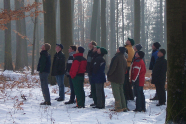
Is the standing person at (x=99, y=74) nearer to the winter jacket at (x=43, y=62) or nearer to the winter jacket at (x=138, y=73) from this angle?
the winter jacket at (x=138, y=73)

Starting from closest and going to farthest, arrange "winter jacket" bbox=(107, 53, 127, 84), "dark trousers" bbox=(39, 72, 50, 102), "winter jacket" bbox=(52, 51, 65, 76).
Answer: "winter jacket" bbox=(107, 53, 127, 84), "dark trousers" bbox=(39, 72, 50, 102), "winter jacket" bbox=(52, 51, 65, 76)

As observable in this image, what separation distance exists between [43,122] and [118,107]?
2.59 meters

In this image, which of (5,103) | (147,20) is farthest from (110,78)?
(147,20)

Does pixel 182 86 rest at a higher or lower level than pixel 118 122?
higher

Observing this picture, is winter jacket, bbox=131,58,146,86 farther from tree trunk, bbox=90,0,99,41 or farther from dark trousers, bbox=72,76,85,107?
tree trunk, bbox=90,0,99,41

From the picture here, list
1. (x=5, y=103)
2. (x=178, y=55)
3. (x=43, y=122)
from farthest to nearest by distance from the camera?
(x=5, y=103), (x=43, y=122), (x=178, y=55)

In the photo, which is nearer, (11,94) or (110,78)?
(110,78)

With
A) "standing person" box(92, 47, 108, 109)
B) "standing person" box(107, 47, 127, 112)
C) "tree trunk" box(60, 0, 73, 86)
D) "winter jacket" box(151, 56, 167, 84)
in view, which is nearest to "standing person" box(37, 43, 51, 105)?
"standing person" box(92, 47, 108, 109)

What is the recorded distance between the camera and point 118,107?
7.12 m

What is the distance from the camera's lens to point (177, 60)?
15.6ft

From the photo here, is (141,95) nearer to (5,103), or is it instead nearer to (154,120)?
(154,120)

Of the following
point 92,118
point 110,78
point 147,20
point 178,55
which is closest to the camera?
point 178,55

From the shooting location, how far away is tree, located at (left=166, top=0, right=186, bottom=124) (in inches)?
185

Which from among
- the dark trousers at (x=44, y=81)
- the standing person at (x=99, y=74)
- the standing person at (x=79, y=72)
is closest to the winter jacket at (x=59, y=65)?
the dark trousers at (x=44, y=81)
